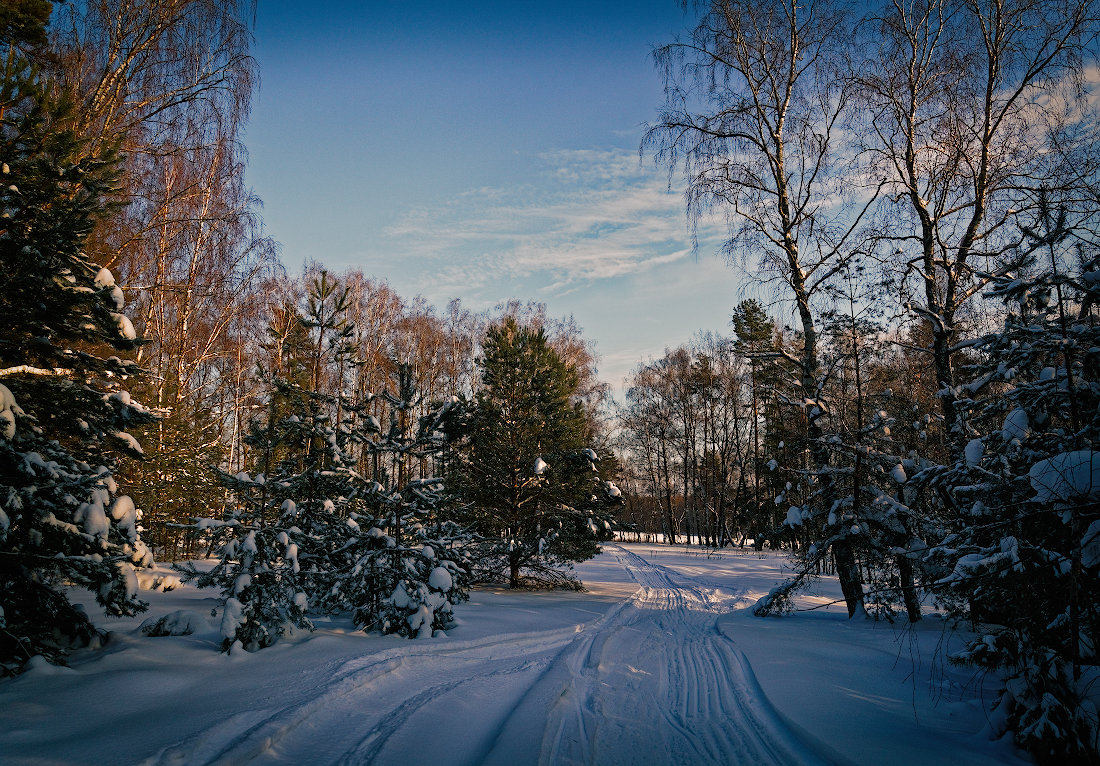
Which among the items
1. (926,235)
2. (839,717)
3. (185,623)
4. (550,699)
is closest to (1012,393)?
(839,717)

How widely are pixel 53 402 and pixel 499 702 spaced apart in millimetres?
5687

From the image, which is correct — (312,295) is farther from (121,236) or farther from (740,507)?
(740,507)

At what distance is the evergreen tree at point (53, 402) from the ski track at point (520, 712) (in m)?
2.29

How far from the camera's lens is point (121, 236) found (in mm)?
14625

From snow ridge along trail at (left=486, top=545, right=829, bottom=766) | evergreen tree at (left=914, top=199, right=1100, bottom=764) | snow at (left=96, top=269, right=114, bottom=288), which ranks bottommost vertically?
snow ridge along trail at (left=486, top=545, right=829, bottom=766)

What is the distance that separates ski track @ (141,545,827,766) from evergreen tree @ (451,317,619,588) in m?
6.28

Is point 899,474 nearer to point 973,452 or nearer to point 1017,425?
point 973,452

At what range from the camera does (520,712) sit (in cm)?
485

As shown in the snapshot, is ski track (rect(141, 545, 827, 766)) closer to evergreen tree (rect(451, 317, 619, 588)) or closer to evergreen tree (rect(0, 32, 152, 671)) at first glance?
evergreen tree (rect(0, 32, 152, 671))

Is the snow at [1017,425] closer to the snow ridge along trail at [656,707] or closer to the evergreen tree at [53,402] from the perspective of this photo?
the snow ridge along trail at [656,707]

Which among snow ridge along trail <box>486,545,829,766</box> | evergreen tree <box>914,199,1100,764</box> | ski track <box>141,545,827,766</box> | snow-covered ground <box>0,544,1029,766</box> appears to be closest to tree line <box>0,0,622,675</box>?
snow-covered ground <box>0,544,1029,766</box>

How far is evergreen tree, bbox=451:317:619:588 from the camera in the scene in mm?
13906

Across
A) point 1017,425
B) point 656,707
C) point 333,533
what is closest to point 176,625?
point 333,533

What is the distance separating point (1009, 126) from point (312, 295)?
1297 centimetres
